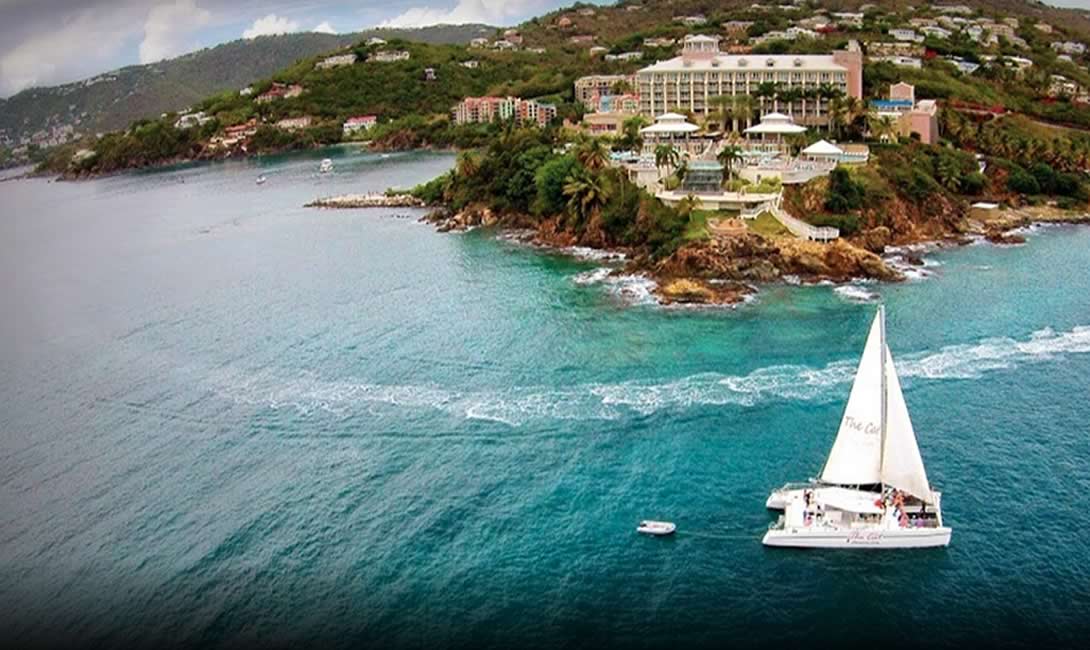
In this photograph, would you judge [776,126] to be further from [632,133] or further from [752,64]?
[752,64]

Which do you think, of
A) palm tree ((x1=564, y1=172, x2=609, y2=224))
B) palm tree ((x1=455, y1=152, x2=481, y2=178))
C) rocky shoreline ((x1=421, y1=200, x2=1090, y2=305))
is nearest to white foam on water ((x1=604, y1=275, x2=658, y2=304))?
rocky shoreline ((x1=421, y1=200, x2=1090, y2=305))

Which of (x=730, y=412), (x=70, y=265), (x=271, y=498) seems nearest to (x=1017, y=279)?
(x=730, y=412)

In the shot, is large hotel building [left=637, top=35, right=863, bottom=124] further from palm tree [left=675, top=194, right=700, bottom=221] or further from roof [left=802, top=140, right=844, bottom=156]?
palm tree [left=675, top=194, right=700, bottom=221]

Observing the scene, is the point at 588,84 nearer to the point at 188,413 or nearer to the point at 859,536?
the point at 188,413

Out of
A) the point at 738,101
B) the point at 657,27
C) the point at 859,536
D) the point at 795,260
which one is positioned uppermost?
the point at 657,27

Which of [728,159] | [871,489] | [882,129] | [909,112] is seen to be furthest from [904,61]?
[871,489]

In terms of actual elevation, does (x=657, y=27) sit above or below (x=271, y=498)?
above
